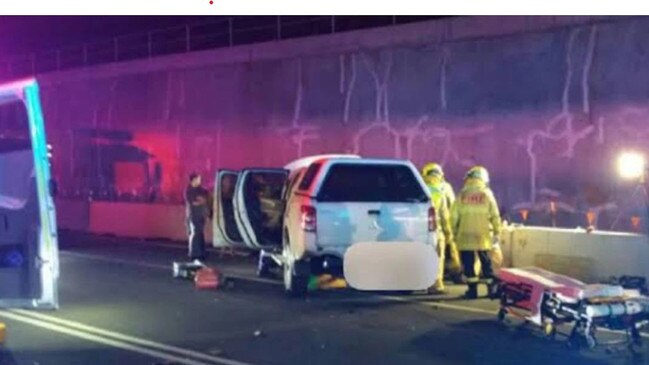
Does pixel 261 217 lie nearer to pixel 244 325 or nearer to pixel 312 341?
pixel 244 325

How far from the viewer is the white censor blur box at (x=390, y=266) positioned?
38.0ft

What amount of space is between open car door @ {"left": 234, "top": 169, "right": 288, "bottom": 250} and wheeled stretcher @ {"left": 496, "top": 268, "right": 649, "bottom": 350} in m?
5.89

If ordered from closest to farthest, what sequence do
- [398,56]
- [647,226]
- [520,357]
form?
[520,357], [647,226], [398,56]

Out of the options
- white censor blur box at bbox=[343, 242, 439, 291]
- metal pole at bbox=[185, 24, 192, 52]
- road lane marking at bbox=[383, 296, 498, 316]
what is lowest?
road lane marking at bbox=[383, 296, 498, 316]

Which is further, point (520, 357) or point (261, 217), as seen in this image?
point (261, 217)

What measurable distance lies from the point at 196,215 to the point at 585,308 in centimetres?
1087

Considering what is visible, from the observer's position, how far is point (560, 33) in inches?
754

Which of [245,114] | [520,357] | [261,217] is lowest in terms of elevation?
[520,357]

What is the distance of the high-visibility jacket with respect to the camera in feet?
44.4

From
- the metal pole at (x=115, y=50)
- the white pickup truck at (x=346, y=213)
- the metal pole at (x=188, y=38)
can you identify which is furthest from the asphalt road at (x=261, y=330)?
the metal pole at (x=115, y=50)

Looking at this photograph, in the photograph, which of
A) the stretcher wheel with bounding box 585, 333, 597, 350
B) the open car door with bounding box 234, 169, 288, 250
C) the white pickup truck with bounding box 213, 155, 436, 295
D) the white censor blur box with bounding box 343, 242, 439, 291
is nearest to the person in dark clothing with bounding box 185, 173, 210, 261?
the open car door with bounding box 234, 169, 288, 250

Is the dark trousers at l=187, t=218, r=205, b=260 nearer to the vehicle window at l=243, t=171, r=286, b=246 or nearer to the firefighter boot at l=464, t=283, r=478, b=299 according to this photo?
the vehicle window at l=243, t=171, r=286, b=246

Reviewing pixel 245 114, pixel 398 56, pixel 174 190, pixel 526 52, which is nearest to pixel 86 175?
pixel 174 190

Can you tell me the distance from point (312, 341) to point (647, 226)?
649 centimetres
